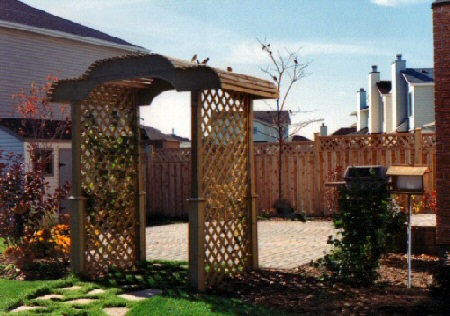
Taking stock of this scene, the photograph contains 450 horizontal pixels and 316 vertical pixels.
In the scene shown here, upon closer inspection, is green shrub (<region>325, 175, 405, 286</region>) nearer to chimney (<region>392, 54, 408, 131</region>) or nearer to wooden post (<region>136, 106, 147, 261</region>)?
wooden post (<region>136, 106, 147, 261</region>)

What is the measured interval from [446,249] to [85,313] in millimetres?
4974

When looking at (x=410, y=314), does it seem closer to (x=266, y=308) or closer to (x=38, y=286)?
(x=266, y=308)

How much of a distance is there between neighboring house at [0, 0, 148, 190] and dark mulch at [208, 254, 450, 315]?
10637 mm

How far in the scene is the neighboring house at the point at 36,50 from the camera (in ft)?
62.8

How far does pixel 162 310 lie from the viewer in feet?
21.1

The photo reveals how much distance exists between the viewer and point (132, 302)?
699cm

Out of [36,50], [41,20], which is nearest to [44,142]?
[36,50]

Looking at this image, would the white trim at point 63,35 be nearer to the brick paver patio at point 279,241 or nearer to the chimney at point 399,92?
the brick paver patio at point 279,241

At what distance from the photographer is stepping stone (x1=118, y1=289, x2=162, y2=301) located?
23.9ft

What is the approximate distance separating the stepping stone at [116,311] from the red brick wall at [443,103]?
4493mm

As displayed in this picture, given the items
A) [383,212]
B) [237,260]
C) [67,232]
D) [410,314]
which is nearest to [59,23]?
[67,232]

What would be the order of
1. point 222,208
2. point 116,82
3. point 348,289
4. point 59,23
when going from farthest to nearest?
point 59,23 → point 116,82 → point 222,208 → point 348,289

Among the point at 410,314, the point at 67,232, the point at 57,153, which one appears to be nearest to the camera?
the point at 410,314

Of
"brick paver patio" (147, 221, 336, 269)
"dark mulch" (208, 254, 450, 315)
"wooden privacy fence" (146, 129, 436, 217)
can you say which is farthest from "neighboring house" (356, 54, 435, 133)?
"dark mulch" (208, 254, 450, 315)
